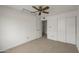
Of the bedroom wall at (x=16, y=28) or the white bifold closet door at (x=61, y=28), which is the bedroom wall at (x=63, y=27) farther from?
the bedroom wall at (x=16, y=28)

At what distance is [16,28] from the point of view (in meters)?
1.87

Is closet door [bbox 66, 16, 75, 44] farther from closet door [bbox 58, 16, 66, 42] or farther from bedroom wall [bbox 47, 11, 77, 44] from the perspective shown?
closet door [bbox 58, 16, 66, 42]

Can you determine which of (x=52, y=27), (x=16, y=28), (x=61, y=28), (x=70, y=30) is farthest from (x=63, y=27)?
(x=16, y=28)

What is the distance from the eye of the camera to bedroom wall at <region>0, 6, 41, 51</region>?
1.77m

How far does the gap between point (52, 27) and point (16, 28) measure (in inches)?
33.6

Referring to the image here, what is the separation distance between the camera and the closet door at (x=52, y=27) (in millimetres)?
1962

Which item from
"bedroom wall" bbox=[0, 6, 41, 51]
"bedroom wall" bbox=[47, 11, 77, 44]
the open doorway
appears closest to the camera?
"bedroom wall" bbox=[0, 6, 41, 51]

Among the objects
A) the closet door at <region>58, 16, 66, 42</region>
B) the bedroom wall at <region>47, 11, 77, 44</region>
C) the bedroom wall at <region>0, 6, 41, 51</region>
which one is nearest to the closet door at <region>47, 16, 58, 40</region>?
the bedroom wall at <region>47, 11, 77, 44</region>

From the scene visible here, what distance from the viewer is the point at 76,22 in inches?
78.2

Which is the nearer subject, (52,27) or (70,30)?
(52,27)

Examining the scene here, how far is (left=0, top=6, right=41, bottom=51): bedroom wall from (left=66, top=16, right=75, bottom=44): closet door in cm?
77

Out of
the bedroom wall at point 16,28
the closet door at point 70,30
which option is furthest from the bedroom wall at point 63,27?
the bedroom wall at point 16,28

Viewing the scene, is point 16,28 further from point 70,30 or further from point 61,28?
point 70,30
